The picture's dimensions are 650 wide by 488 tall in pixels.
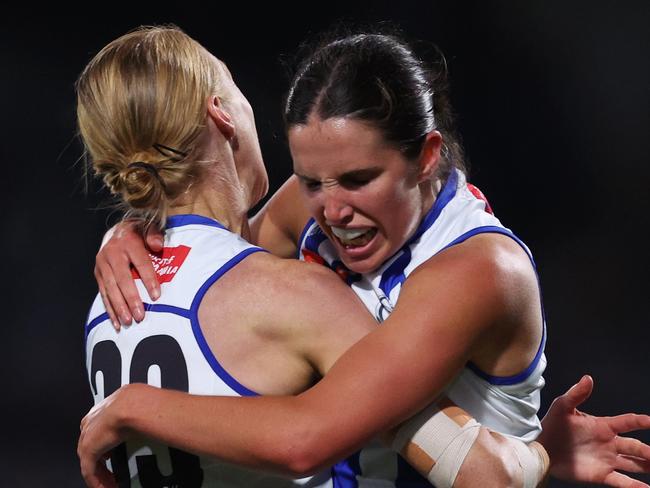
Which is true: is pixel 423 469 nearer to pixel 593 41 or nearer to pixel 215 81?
A: pixel 215 81

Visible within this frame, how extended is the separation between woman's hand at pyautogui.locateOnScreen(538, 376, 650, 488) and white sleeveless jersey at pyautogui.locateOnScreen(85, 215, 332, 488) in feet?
2.12

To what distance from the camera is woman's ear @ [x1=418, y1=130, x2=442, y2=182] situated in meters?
1.83

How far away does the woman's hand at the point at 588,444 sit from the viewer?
2.17 meters

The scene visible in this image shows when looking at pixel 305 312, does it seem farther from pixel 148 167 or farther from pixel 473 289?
pixel 148 167

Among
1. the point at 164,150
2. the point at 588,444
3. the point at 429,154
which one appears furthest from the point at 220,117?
the point at 588,444

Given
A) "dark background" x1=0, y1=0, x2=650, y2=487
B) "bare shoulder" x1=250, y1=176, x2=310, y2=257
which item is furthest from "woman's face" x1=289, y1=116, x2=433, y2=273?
"dark background" x1=0, y1=0, x2=650, y2=487

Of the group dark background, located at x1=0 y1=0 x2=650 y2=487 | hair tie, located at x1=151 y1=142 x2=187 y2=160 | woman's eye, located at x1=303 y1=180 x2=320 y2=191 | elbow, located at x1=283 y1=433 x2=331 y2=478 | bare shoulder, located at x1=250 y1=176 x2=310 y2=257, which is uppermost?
hair tie, located at x1=151 y1=142 x2=187 y2=160

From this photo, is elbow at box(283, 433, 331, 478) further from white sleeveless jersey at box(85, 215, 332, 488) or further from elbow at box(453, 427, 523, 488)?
elbow at box(453, 427, 523, 488)

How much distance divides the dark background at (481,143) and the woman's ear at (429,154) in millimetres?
2420

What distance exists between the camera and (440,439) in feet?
5.33

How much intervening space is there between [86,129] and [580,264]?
289 cm

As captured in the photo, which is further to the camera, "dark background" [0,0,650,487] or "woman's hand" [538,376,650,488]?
"dark background" [0,0,650,487]

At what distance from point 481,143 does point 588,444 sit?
2.38 metres

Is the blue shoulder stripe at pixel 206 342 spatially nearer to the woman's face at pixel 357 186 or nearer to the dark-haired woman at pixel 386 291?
the dark-haired woman at pixel 386 291
